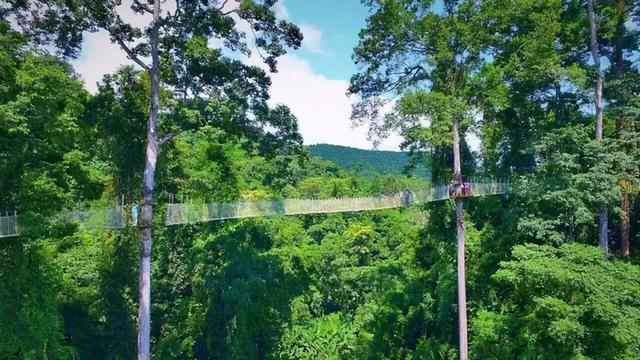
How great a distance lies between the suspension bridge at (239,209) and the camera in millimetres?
8000

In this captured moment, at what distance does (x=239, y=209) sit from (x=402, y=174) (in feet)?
11.0

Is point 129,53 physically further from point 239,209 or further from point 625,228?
point 625,228

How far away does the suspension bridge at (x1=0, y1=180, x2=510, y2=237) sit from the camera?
800cm

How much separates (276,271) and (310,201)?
4822 millimetres

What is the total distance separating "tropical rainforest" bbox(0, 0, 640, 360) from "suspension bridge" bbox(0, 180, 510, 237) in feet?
1.13

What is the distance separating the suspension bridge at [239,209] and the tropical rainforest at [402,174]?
346mm

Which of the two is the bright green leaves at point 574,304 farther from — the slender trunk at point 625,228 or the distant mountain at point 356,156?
the distant mountain at point 356,156

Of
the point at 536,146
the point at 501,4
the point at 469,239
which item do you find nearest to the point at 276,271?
the point at 469,239

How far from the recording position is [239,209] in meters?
9.52

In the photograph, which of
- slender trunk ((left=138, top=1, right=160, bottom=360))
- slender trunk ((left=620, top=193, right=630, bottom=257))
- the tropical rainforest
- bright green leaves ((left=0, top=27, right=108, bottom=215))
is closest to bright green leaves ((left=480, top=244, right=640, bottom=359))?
→ the tropical rainforest

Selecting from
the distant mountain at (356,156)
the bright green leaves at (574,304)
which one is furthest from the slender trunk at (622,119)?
the distant mountain at (356,156)

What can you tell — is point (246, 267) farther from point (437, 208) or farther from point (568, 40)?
point (568, 40)

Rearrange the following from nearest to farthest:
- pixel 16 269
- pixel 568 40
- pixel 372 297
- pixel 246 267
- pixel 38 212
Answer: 1. pixel 38 212
2. pixel 16 269
3. pixel 568 40
4. pixel 246 267
5. pixel 372 297

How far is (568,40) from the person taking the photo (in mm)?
10406
